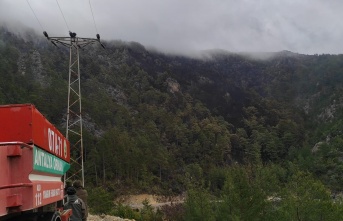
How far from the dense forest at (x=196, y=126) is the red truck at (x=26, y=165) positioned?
19.3 metres

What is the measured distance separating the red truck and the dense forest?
19.3 m

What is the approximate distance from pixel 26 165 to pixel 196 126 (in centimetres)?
9828

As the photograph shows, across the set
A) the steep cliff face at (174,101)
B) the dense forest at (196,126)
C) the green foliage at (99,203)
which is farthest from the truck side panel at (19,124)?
the steep cliff face at (174,101)

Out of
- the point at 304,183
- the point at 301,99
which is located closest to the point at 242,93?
the point at 301,99

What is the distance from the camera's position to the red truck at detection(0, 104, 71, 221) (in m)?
3.40

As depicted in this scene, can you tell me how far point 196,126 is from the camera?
333ft

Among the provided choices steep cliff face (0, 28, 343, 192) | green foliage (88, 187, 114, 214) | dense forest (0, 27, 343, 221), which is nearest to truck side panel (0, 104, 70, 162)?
dense forest (0, 27, 343, 221)

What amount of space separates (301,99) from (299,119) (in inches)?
1068

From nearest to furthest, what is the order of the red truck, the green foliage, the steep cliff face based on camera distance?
1. the red truck
2. the green foliage
3. the steep cliff face

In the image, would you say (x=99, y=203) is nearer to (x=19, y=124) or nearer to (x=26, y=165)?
(x=19, y=124)

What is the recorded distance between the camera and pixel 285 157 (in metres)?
102

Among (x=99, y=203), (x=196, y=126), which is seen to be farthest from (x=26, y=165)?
(x=196, y=126)

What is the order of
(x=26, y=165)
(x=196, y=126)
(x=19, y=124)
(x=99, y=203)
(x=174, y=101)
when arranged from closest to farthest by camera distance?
(x=26, y=165)
(x=19, y=124)
(x=99, y=203)
(x=196, y=126)
(x=174, y=101)

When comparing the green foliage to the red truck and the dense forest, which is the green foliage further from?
the red truck
